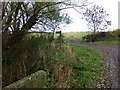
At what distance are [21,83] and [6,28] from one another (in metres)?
2.96

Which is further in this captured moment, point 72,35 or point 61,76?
point 72,35

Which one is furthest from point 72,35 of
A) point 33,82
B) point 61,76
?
point 33,82

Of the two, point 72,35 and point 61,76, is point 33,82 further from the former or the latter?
point 72,35

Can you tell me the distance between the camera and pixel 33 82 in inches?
267

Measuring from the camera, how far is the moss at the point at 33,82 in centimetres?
605

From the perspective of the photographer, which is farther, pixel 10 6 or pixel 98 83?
pixel 98 83

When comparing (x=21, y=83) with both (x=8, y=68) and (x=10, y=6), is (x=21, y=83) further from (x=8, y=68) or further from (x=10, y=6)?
(x=10, y=6)

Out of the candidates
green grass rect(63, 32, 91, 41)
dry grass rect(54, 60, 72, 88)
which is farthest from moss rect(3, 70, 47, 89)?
green grass rect(63, 32, 91, 41)

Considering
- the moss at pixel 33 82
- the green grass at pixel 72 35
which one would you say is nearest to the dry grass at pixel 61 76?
the moss at pixel 33 82

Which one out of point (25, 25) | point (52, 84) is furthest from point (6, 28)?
point (52, 84)

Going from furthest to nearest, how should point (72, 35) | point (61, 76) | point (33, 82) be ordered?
point (72, 35)
point (61, 76)
point (33, 82)

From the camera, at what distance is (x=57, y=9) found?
11445 mm

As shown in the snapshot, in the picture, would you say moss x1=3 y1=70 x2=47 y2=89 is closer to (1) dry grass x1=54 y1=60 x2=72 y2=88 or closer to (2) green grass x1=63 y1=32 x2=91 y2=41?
(1) dry grass x1=54 y1=60 x2=72 y2=88

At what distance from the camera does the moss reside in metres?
6.05
